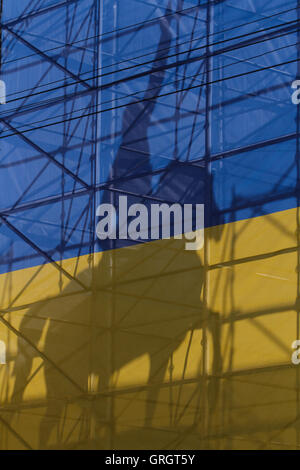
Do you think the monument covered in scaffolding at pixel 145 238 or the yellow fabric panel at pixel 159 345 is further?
the monument covered in scaffolding at pixel 145 238

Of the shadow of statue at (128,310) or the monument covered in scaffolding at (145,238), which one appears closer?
the monument covered in scaffolding at (145,238)

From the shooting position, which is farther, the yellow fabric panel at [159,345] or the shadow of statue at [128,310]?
the shadow of statue at [128,310]

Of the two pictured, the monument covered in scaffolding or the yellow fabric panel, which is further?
the monument covered in scaffolding

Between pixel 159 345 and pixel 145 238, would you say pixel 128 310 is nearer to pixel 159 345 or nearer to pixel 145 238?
pixel 159 345

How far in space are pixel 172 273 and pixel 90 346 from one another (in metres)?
0.98

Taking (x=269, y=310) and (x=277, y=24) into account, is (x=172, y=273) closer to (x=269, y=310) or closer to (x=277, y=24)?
(x=269, y=310)

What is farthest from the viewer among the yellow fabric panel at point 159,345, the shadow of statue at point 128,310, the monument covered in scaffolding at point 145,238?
the shadow of statue at point 128,310

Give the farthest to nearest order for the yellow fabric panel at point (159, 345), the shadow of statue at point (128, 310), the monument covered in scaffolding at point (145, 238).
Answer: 1. the shadow of statue at point (128, 310)
2. the monument covered in scaffolding at point (145, 238)
3. the yellow fabric panel at point (159, 345)

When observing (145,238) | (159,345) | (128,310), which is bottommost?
(159,345)

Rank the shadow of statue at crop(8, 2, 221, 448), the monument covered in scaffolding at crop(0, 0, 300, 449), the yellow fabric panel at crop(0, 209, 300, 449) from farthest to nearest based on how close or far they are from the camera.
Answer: the shadow of statue at crop(8, 2, 221, 448), the monument covered in scaffolding at crop(0, 0, 300, 449), the yellow fabric panel at crop(0, 209, 300, 449)

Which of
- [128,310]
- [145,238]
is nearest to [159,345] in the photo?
[128,310]

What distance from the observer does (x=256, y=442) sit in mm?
6168
